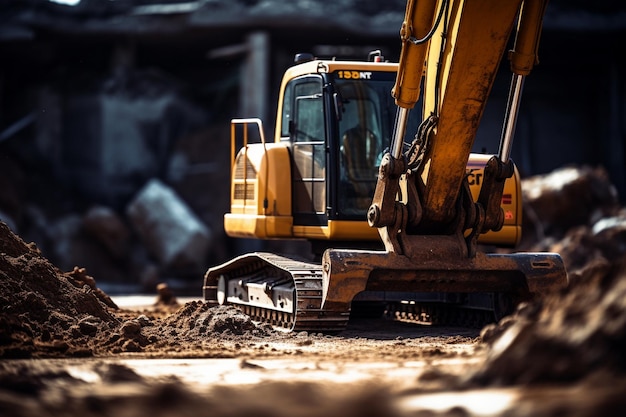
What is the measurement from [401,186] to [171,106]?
1420cm

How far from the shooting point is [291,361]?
266 inches

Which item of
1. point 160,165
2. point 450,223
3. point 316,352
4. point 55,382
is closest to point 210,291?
point 450,223

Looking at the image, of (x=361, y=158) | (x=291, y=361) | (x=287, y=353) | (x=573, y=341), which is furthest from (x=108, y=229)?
Result: (x=573, y=341)

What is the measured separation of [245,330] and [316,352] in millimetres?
1646

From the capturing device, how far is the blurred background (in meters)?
20.6

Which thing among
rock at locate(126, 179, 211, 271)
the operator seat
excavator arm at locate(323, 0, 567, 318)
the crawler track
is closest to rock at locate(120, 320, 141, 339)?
the crawler track

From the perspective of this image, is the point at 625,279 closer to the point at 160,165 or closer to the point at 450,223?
the point at 450,223

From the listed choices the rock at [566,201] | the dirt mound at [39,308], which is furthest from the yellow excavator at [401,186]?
the rock at [566,201]

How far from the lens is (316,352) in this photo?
740 centimetres

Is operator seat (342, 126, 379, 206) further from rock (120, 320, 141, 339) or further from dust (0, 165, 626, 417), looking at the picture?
rock (120, 320, 141, 339)

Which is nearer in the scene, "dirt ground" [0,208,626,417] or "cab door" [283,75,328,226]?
"dirt ground" [0,208,626,417]

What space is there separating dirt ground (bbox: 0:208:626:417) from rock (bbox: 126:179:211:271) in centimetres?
999

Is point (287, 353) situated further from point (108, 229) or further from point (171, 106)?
point (171, 106)

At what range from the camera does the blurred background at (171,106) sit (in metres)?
20.6
